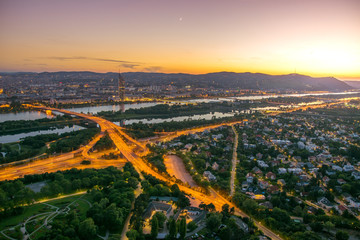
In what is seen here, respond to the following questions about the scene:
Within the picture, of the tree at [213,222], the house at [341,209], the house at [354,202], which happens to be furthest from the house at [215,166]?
the house at [354,202]

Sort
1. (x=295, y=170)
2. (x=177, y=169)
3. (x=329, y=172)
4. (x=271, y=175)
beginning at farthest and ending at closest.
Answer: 1. (x=177, y=169)
2. (x=295, y=170)
3. (x=329, y=172)
4. (x=271, y=175)

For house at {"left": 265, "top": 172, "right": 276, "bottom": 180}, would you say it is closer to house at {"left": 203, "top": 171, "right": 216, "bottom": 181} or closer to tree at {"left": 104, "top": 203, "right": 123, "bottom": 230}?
house at {"left": 203, "top": 171, "right": 216, "bottom": 181}

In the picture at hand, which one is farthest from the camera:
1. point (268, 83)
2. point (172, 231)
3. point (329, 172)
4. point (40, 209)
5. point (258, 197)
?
point (268, 83)

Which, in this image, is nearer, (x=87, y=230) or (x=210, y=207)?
(x=87, y=230)

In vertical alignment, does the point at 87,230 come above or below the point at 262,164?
below

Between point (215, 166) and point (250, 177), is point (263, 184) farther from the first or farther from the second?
point (215, 166)

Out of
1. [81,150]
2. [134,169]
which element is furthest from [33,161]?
[134,169]

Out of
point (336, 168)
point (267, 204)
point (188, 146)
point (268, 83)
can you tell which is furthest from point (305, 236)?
point (268, 83)
